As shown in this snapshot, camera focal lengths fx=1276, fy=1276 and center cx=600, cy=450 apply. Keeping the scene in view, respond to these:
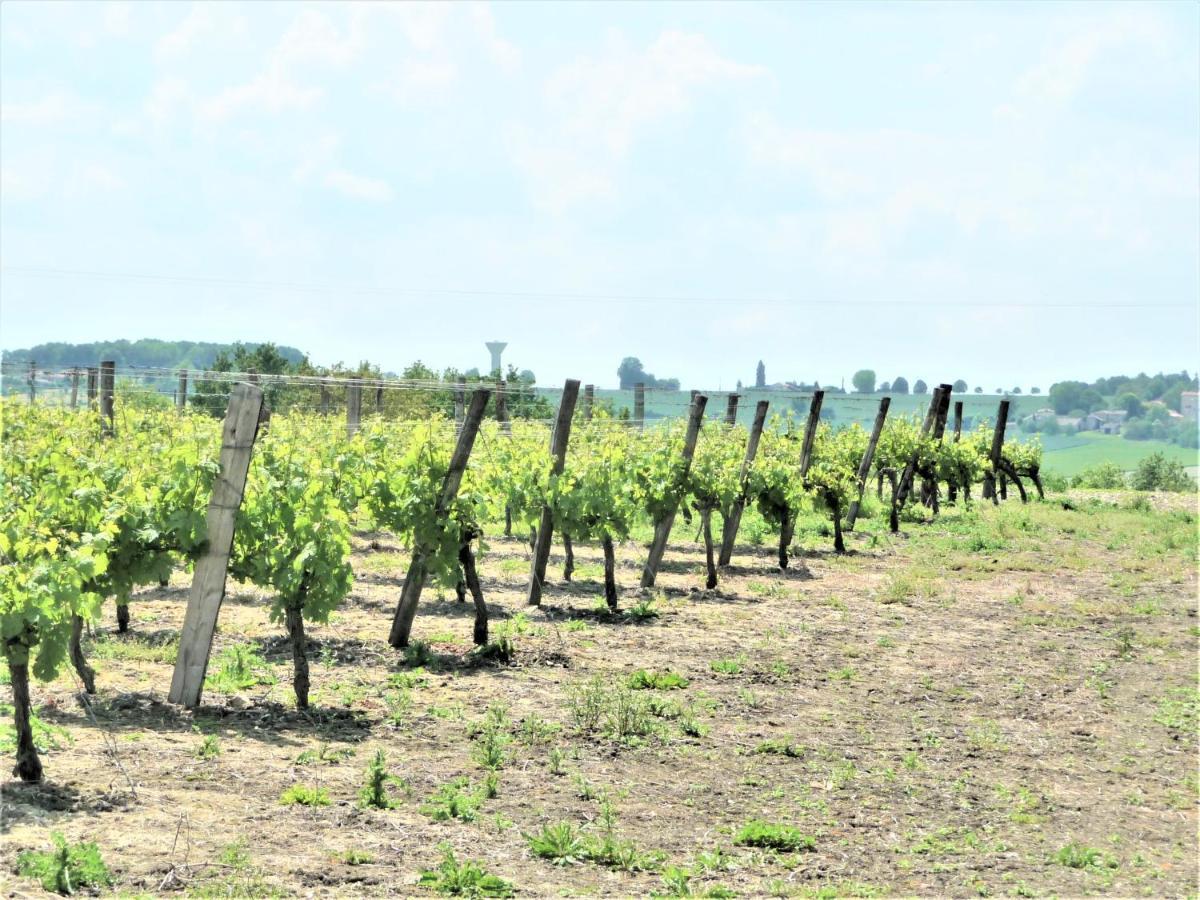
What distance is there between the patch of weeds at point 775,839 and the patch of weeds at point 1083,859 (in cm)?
141

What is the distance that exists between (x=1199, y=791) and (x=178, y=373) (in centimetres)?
1418

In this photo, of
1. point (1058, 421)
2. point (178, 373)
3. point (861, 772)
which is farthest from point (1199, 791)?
point (1058, 421)

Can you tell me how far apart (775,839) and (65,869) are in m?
3.74

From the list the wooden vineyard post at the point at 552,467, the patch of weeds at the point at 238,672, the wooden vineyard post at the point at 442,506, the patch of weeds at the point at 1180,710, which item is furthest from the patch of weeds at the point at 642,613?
the patch of weeds at the point at 1180,710

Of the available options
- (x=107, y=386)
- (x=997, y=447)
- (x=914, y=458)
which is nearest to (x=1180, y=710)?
(x=914, y=458)

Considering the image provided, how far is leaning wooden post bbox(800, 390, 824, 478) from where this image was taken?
21188 millimetres

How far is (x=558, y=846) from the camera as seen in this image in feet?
22.5

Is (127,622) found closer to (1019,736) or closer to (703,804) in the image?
(703,804)

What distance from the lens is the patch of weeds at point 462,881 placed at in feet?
20.4

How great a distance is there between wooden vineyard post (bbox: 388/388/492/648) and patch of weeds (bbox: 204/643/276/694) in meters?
1.45

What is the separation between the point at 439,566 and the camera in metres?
12.0

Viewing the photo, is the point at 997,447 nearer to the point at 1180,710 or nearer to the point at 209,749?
the point at 1180,710

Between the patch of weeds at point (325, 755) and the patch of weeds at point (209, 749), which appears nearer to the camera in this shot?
the patch of weeds at point (209, 749)

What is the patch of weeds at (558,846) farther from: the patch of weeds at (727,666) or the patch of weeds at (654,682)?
the patch of weeds at (727,666)
